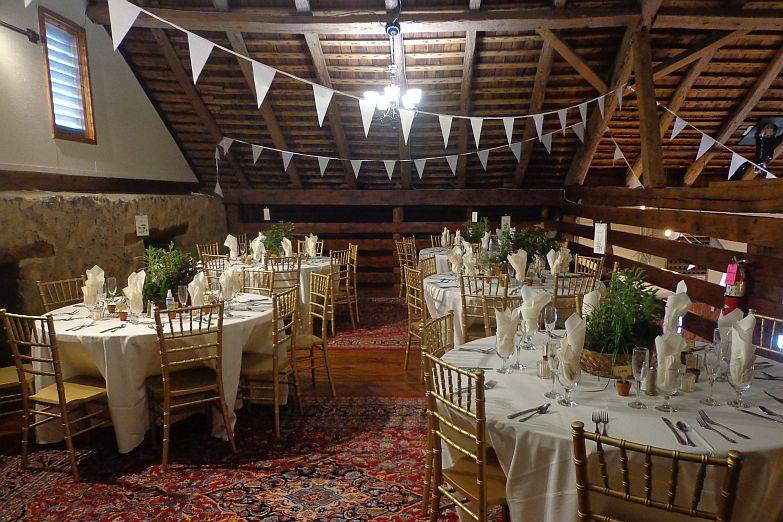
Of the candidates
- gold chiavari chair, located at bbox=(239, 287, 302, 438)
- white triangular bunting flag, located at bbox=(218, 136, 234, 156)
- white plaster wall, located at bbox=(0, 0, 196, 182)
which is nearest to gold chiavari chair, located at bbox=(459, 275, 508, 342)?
gold chiavari chair, located at bbox=(239, 287, 302, 438)

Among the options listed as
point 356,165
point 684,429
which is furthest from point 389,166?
point 684,429

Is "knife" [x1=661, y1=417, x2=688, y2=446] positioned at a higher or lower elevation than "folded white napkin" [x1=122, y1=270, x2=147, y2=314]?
lower

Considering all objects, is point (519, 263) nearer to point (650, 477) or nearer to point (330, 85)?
point (650, 477)

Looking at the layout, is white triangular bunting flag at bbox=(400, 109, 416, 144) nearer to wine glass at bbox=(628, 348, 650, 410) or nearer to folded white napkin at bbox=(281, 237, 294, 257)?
folded white napkin at bbox=(281, 237, 294, 257)

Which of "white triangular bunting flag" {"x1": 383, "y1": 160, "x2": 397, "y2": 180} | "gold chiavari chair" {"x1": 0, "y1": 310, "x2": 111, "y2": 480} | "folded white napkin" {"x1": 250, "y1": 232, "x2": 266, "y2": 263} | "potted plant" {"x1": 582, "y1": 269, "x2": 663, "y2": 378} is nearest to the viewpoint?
"potted plant" {"x1": 582, "y1": 269, "x2": 663, "y2": 378}

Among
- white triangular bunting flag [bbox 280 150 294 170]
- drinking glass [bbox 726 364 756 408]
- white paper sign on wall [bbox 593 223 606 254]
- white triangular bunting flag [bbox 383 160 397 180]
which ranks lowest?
drinking glass [bbox 726 364 756 408]

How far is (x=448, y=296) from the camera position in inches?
172

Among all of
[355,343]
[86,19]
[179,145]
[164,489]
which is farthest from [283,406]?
[179,145]

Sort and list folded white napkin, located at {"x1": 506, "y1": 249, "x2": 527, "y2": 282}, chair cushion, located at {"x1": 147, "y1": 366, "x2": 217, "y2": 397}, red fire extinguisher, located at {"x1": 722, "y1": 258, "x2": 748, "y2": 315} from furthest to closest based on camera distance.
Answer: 1. folded white napkin, located at {"x1": 506, "y1": 249, "x2": 527, "y2": 282}
2. red fire extinguisher, located at {"x1": 722, "y1": 258, "x2": 748, "y2": 315}
3. chair cushion, located at {"x1": 147, "y1": 366, "x2": 217, "y2": 397}

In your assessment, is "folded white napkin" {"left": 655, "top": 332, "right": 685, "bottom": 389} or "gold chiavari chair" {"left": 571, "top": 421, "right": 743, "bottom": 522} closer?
"gold chiavari chair" {"left": 571, "top": 421, "right": 743, "bottom": 522}

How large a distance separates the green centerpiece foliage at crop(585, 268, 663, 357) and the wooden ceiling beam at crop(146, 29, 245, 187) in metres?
6.21

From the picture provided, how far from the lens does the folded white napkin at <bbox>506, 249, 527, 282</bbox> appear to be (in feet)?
15.0

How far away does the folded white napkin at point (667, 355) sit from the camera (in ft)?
6.68

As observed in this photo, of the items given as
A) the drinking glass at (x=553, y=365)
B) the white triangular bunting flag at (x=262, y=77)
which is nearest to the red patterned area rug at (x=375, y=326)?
the white triangular bunting flag at (x=262, y=77)
